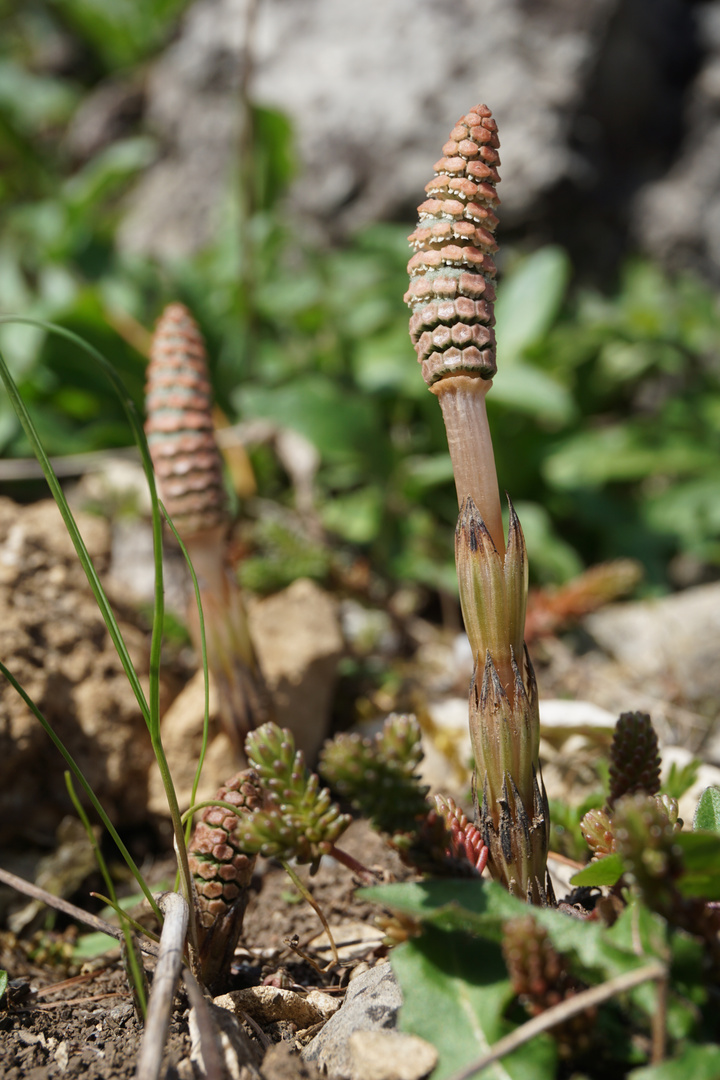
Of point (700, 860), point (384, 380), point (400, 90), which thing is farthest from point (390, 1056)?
point (400, 90)

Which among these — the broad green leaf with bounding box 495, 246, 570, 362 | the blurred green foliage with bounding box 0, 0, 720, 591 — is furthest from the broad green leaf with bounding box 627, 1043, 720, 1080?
the broad green leaf with bounding box 495, 246, 570, 362

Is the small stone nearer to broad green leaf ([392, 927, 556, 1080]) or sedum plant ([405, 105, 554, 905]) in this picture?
broad green leaf ([392, 927, 556, 1080])

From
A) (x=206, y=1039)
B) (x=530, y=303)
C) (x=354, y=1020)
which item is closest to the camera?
(x=206, y=1039)

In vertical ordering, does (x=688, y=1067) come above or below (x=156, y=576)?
below

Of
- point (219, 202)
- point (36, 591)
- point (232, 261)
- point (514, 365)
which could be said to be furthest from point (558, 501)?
point (219, 202)

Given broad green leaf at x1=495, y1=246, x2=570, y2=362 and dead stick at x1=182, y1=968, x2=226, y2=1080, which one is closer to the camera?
dead stick at x1=182, y1=968, x2=226, y2=1080

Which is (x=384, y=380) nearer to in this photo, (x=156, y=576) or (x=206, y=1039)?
(x=156, y=576)

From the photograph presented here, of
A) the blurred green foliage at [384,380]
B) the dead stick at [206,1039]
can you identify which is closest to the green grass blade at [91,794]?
the dead stick at [206,1039]
